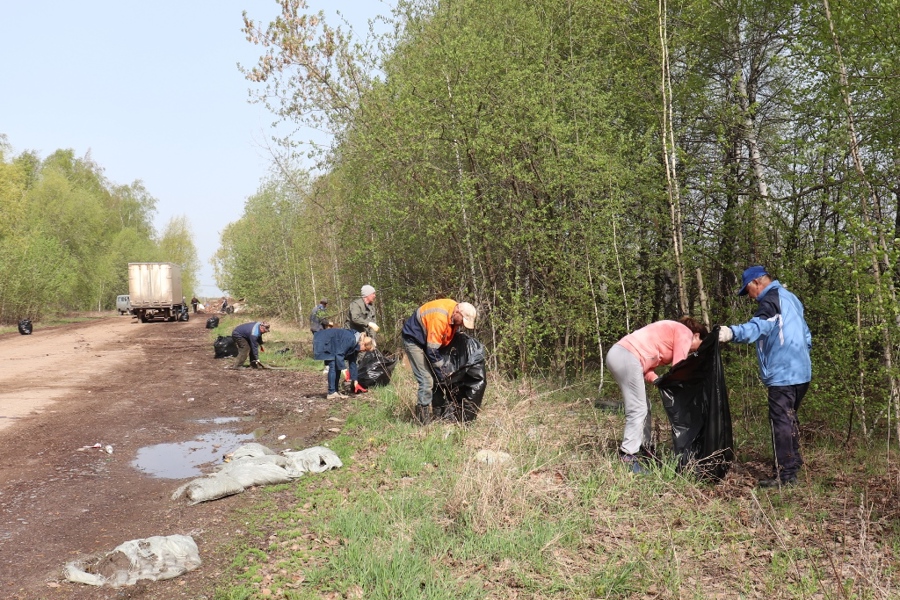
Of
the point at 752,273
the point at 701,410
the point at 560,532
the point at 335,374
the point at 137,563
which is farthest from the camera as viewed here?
the point at 335,374

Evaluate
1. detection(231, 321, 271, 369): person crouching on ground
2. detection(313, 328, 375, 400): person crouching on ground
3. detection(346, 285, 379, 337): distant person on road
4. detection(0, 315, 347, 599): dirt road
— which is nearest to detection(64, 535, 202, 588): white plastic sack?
detection(0, 315, 347, 599): dirt road

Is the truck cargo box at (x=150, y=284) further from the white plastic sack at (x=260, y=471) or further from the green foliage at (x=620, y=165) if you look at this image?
the white plastic sack at (x=260, y=471)

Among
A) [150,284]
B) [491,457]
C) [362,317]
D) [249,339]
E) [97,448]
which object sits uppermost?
[150,284]

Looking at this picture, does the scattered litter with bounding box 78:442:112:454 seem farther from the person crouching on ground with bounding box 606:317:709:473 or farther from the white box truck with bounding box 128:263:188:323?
the white box truck with bounding box 128:263:188:323

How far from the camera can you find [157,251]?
69562 millimetres

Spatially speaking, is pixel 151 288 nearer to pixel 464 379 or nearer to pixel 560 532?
pixel 464 379

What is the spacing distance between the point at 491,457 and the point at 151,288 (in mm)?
36490

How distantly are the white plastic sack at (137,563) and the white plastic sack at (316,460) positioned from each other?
2.12 meters

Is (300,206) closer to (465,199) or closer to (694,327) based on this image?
(465,199)

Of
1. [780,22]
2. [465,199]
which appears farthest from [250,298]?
[780,22]

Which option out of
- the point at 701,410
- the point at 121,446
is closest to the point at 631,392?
the point at 701,410

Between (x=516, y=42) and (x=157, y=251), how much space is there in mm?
65441

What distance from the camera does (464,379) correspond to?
8133 mm

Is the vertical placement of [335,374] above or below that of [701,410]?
below
